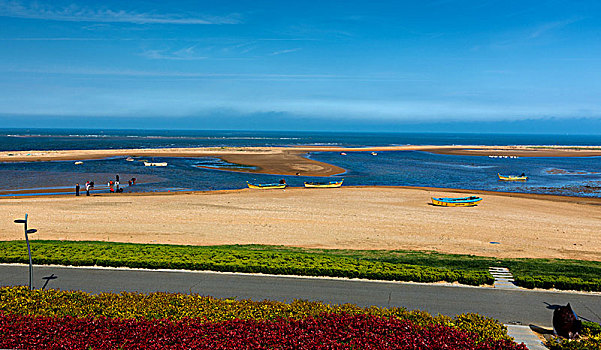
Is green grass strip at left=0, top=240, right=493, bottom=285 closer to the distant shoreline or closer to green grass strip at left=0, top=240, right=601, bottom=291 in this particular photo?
green grass strip at left=0, top=240, right=601, bottom=291

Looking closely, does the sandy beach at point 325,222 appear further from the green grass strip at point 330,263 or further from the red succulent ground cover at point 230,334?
the red succulent ground cover at point 230,334

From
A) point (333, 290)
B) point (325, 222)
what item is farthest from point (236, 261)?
point (325, 222)

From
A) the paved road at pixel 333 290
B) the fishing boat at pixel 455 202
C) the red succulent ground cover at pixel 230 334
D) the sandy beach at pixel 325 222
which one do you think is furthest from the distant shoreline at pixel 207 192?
the red succulent ground cover at pixel 230 334

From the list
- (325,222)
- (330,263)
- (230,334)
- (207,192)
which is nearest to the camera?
(230,334)

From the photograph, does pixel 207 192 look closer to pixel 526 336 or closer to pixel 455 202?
pixel 455 202

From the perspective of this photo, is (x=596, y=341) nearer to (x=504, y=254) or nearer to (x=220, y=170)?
(x=504, y=254)

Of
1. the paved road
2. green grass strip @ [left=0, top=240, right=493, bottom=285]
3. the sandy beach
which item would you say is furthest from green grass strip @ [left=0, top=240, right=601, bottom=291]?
the sandy beach

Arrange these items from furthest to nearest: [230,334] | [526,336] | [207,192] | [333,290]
Answer: [207,192]
[333,290]
[526,336]
[230,334]
